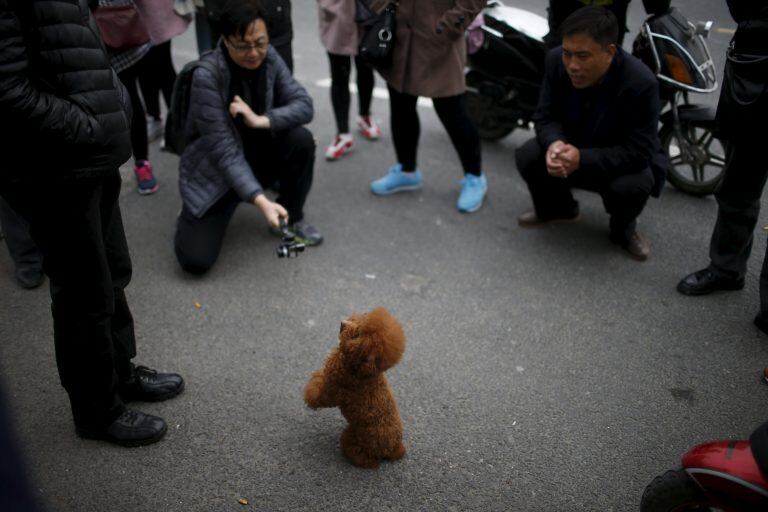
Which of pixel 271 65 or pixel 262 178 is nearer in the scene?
pixel 271 65

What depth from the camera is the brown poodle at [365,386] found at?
1.88 meters

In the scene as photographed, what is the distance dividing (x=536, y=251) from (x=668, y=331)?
0.91 m

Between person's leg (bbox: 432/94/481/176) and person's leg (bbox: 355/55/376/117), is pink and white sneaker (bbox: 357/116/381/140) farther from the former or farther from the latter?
person's leg (bbox: 432/94/481/176)

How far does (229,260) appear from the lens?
3.48 metres

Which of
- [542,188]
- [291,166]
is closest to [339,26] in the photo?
[291,166]

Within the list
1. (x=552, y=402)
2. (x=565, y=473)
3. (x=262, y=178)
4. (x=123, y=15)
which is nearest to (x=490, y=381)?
(x=552, y=402)

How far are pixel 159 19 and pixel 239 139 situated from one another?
3.82 ft

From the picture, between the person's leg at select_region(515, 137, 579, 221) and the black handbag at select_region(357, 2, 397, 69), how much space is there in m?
1.02

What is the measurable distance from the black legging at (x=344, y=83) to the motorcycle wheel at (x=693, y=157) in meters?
2.19

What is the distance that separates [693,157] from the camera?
3.99 metres

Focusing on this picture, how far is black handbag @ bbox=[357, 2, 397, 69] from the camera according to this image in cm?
357

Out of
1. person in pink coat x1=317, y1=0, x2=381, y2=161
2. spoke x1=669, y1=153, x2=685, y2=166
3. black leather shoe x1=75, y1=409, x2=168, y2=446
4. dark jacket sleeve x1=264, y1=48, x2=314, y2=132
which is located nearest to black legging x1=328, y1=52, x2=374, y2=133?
person in pink coat x1=317, y1=0, x2=381, y2=161

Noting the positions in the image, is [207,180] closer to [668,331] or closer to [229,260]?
[229,260]

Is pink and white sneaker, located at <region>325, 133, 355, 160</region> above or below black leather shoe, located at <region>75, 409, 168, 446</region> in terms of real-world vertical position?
above
